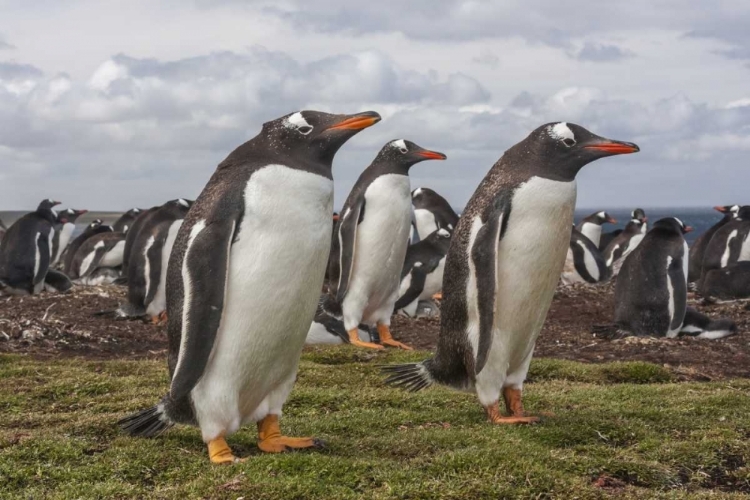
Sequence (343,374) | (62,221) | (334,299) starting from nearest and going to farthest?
1. (343,374)
2. (334,299)
3. (62,221)

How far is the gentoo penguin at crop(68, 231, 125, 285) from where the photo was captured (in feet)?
70.1

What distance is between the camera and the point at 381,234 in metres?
11.4

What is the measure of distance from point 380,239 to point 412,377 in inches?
175

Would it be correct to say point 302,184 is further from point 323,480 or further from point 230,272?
point 323,480

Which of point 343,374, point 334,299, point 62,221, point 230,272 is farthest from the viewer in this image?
point 62,221

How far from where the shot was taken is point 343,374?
29.9ft

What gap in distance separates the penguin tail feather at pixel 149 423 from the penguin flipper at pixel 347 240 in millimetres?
5848

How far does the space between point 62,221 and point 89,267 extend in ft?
8.81

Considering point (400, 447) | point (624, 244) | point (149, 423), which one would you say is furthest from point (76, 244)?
point (400, 447)

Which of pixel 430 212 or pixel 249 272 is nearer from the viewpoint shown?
pixel 249 272

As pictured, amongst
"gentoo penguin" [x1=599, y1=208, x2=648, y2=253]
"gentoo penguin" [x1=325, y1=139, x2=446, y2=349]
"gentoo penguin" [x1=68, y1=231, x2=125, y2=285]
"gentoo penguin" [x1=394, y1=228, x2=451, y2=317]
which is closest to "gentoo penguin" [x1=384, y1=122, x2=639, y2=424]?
"gentoo penguin" [x1=325, y1=139, x2=446, y2=349]

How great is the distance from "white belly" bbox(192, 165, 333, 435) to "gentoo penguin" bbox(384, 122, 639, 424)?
4.24 feet

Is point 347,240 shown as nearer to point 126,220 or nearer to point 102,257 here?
point 102,257

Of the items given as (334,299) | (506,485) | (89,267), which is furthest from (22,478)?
(89,267)
